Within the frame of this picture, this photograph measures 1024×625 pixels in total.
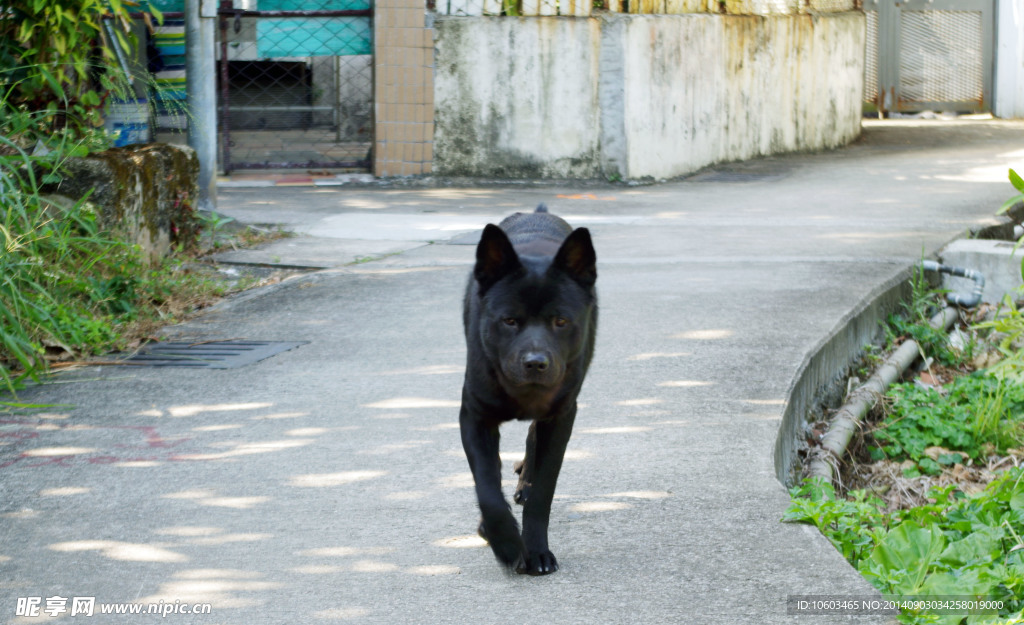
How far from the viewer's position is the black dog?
3080 millimetres

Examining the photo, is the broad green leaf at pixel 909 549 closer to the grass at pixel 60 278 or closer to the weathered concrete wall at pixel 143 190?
the grass at pixel 60 278

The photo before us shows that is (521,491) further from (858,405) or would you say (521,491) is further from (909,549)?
(858,405)

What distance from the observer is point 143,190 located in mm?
6777

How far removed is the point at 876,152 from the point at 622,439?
36.9 ft

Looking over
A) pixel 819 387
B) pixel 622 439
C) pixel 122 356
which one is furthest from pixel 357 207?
pixel 622 439

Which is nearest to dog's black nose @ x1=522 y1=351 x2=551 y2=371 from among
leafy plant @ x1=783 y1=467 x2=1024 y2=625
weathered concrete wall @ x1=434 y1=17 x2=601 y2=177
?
leafy plant @ x1=783 y1=467 x2=1024 y2=625

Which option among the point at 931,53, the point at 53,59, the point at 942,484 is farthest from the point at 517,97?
the point at 931,53

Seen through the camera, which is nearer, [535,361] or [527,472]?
[535,361]

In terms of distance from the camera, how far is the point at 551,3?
36.7 ft

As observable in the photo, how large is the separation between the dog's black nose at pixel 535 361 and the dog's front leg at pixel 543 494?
0.31 m

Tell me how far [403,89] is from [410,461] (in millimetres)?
8018

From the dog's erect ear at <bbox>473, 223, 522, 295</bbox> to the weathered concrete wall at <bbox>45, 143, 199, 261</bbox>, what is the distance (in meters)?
3.39

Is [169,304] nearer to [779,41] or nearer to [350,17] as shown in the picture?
[350,17]

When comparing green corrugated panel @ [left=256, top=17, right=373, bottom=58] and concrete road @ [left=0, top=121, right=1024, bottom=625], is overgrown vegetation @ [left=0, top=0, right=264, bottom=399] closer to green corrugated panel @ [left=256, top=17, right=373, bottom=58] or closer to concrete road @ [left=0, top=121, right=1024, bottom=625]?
concrete road @ [left=0, top=121, right=1024, bottom=625]
